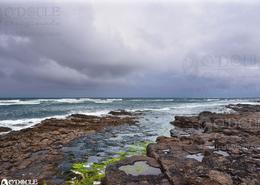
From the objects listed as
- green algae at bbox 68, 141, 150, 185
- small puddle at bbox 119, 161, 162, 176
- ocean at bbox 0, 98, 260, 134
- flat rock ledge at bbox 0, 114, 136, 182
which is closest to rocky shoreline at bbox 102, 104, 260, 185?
small puddle at bbox 119, 161, 162, 176

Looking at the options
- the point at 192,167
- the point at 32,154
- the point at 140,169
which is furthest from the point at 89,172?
the point at 32,154

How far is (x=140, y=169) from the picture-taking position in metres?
7.79

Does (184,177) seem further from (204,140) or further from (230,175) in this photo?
(204,140)

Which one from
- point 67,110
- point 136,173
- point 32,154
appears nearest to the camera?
point 136,173

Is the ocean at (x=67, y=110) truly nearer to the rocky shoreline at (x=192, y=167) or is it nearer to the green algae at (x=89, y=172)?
the green algae at (x=89, y=172)

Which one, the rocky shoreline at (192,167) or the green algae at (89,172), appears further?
the green algae at (89,172)

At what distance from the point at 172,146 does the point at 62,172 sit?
4.93 metres

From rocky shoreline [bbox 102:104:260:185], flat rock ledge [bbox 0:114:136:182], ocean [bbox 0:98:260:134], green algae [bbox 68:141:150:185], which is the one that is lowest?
green algae [bbox 68:141:150:185]

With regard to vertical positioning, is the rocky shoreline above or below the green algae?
above

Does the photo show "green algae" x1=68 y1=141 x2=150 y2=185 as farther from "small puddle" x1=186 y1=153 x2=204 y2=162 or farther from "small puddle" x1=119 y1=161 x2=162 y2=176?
"small puddle" x1=186 y1=153 x2=204 y2=162

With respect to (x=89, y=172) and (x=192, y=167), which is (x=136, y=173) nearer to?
(x=192, y=167)

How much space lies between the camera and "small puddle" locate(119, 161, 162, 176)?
7450 mm

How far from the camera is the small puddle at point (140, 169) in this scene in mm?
7450

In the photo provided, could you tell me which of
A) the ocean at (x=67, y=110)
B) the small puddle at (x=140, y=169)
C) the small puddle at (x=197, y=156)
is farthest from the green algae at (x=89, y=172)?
the ocean at (x=67, y=110)
